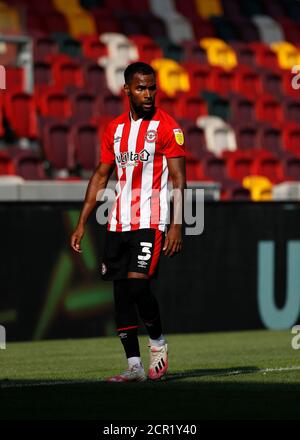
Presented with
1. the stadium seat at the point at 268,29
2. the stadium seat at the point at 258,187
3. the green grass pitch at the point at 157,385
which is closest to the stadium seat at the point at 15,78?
the stadium seat at the point at 258,187

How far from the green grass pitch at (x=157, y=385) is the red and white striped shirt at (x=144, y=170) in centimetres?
99

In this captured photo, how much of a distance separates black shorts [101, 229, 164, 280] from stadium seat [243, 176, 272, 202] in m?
8.97

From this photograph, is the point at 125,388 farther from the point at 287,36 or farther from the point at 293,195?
the point at 287,36

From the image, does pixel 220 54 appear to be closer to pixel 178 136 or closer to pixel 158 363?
pixel 178 136

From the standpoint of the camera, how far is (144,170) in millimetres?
7039

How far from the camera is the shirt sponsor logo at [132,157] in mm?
7016

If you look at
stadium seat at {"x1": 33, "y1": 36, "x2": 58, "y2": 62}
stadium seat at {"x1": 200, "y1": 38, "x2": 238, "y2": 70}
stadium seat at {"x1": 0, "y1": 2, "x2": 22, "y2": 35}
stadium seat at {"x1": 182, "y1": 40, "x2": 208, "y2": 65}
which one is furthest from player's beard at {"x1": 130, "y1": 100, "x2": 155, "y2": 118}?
stadium seat at {"x1": 200, "y1": 38, "x2": 238, "y2": 70}

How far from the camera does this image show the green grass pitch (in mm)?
5574

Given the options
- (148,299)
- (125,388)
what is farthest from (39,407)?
(148,299)

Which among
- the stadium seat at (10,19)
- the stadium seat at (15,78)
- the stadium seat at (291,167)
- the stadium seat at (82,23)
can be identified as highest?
the stadium seat at (82,23)

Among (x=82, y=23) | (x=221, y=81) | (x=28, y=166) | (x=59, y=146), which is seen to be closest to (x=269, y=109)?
(x=221, y=81)

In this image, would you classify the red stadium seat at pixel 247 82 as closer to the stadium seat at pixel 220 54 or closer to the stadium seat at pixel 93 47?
the stadium seat at pixel 220 54

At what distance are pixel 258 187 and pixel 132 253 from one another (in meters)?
9.57

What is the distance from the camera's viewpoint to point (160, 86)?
64.7 feet
